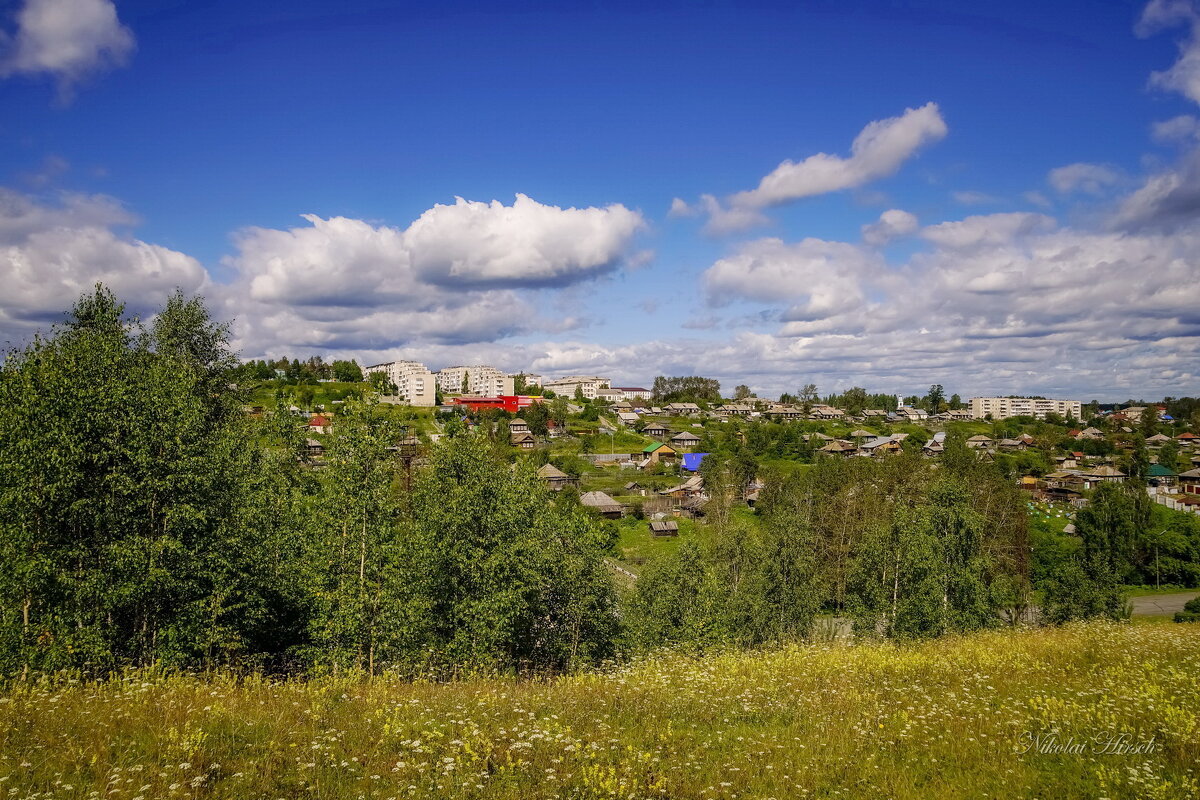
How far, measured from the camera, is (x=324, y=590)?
1644cm

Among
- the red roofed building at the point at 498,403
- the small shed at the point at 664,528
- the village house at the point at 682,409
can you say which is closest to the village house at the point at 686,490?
the small shed at the point at 664,528

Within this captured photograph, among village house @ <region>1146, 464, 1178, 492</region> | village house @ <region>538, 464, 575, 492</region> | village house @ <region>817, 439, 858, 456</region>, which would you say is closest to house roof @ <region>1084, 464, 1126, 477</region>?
village house @ <region>1146, 464, 1178, 492</region>

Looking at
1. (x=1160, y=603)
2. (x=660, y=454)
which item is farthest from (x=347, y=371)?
(x=1160, y=603)

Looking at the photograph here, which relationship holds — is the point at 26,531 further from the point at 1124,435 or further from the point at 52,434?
the point at 1124,435

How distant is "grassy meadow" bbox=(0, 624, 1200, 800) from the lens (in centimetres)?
745

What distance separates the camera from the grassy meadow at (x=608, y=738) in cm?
745

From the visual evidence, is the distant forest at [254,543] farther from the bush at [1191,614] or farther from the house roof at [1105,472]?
the house roof at [1105,472]

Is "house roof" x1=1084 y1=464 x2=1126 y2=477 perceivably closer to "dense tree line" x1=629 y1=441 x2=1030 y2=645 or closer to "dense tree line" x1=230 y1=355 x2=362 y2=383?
"dense tree line" x1=629 y1=441 x2=1030 y2=645

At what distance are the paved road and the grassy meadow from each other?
176 ft

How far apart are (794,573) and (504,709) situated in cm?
2919

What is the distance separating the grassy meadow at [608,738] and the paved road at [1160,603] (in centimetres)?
5351

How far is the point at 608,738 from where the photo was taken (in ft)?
29.7

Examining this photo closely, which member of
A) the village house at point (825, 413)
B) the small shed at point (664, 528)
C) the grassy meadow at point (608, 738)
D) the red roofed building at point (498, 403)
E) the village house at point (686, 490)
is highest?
the red roofed building at point (498, 403)

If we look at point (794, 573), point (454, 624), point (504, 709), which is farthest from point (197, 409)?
point (794, 573)
